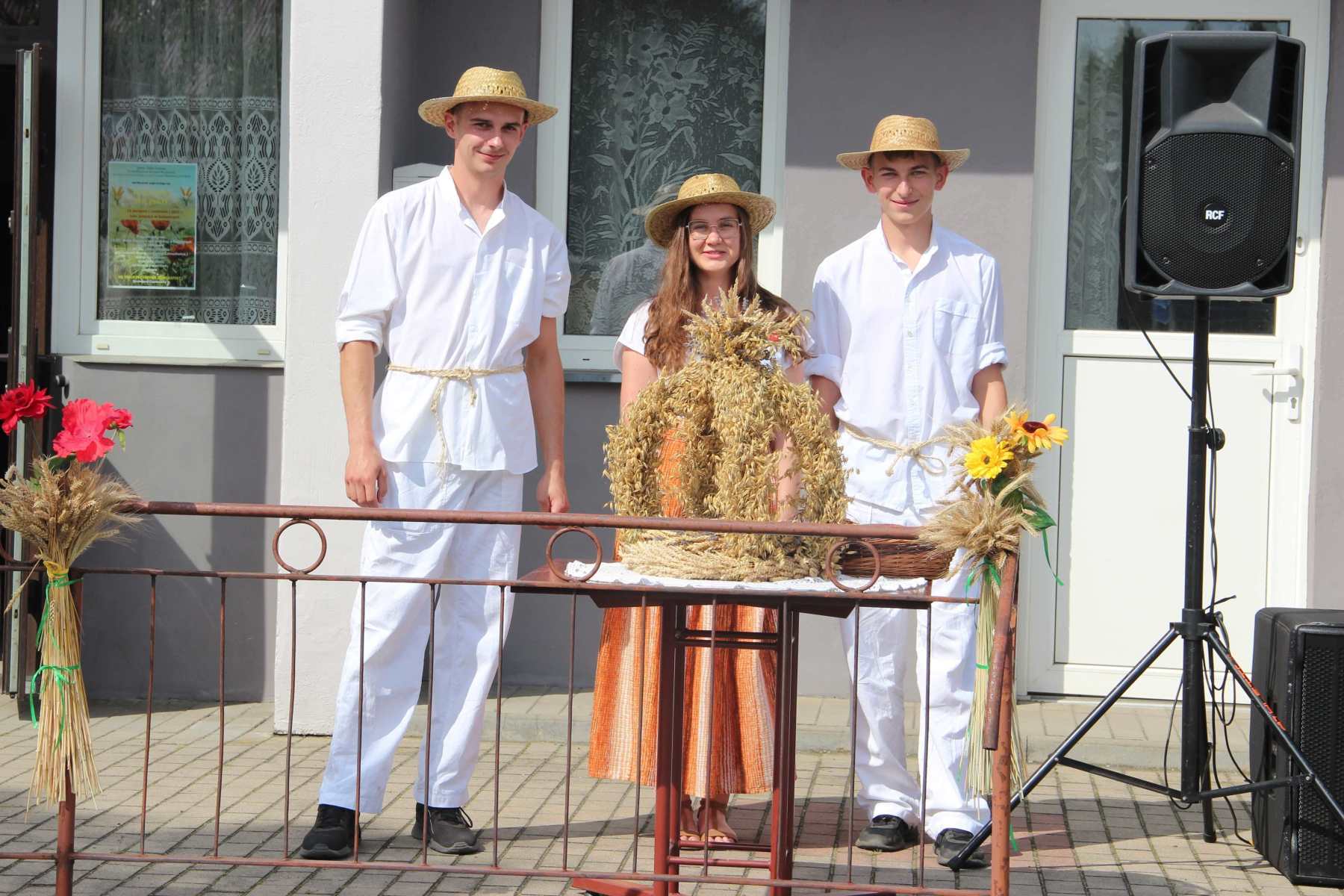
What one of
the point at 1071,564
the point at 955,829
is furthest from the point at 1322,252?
the point at 955,829

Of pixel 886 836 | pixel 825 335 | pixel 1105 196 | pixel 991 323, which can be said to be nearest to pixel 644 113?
pixel 1105 196

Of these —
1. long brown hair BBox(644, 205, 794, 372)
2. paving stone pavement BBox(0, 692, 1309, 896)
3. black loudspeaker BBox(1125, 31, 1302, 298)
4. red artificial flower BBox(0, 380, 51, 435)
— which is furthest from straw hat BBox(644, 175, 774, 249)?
red artificial flower BBox(0, 380, 51, 435)

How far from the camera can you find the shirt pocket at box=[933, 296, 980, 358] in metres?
4.63

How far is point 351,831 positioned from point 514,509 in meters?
1.00

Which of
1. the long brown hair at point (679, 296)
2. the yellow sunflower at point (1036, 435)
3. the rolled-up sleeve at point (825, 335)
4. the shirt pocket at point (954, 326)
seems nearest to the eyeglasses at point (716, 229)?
the long brown hair at point (679, 296)

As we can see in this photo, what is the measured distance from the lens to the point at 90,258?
263 inches

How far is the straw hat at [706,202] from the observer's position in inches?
173

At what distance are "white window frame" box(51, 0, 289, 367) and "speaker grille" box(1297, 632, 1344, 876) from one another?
407 centimetres

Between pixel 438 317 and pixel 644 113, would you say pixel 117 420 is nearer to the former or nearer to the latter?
pixel 438 317

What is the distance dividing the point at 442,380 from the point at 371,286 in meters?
0.32

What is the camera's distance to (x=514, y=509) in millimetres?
4660

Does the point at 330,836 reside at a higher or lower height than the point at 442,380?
lower

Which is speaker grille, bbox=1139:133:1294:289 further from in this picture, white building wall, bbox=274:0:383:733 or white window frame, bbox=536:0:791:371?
white building wall, bbox=274:0:383:733

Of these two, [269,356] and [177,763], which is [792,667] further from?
[269,356]
